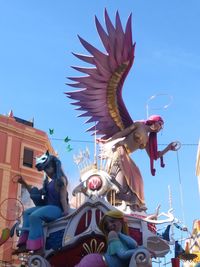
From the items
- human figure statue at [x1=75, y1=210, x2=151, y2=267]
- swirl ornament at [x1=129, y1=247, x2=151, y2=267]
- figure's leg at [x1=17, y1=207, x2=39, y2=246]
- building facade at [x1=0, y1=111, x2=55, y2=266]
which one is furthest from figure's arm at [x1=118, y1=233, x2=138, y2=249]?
building facade at [x1=0, y1=111, x2=55, y2=266]

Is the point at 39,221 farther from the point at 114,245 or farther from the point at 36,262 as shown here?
the point at 114,245

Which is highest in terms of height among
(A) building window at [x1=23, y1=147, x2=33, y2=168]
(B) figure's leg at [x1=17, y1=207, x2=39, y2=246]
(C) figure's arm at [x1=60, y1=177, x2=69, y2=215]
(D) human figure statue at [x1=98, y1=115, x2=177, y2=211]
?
(A) building window at [x1=23, y1=147, x2=33, y2=168]

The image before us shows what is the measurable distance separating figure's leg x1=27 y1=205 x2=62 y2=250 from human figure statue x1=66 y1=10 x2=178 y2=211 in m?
2.02

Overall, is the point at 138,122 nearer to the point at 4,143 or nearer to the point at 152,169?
the point at 152,169

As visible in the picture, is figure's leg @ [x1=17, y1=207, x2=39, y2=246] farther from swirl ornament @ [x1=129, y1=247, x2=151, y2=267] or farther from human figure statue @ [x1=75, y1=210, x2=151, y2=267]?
swirl ornament @ [x1=129, y1=247, x2=151, y2=267]

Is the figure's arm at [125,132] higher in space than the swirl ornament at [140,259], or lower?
higher

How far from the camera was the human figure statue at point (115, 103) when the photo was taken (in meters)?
10.3

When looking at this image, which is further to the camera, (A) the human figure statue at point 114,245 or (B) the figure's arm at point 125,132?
(B) the figure's arm at point 125,132

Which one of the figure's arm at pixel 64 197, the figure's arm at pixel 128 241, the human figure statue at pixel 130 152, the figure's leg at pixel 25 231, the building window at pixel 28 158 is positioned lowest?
the figure's arm at pixel 128 241

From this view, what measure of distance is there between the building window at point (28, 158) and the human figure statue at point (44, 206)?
46.2 ft

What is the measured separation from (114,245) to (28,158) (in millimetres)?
16386

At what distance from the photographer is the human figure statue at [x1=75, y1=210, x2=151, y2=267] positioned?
6.96 metres

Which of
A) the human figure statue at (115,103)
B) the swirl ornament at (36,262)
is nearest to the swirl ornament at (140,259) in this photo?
the swirl ornament at (36,262)

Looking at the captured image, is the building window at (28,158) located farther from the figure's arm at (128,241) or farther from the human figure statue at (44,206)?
the figure's arm at (128,241)
